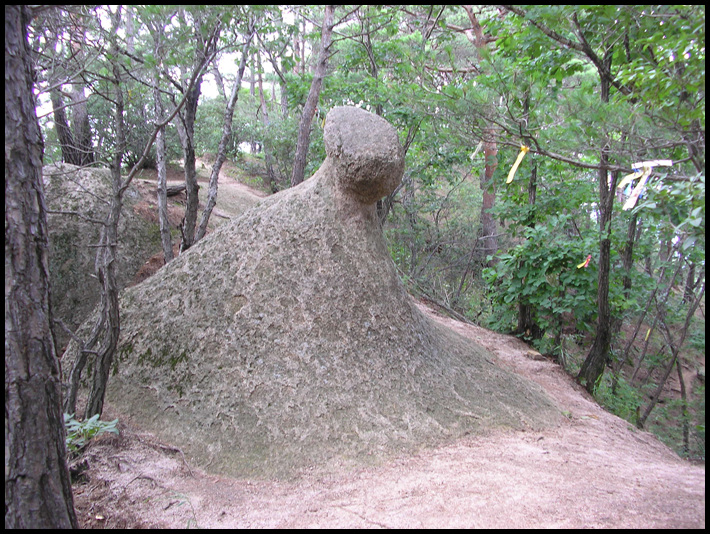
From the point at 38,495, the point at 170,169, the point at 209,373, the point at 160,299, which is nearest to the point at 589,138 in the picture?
the point at 209,373

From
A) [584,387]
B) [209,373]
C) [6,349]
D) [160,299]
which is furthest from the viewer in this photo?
[584,387]

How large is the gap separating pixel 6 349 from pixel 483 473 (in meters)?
2.26

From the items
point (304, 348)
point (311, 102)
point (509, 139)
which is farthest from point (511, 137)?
point (311, 102)

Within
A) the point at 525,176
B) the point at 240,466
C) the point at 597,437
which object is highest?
the point at 525,176

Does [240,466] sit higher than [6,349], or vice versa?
[6,349]

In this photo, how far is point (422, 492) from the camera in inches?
94.7

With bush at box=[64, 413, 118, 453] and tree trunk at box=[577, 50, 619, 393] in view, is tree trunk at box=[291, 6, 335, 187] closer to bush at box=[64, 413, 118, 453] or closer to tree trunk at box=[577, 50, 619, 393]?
tree trunk at box=[577, 50, 619, 393]

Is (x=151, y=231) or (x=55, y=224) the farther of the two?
(x=151, y=231)

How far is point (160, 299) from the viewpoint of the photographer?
3473mm

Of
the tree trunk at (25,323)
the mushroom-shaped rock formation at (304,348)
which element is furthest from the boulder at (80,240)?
the tree trunk at (25,323)

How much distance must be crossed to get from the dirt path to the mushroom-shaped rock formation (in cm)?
16

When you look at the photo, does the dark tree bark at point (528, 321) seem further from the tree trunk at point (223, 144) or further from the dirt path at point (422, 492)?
the tree trunk at point (223, 144)

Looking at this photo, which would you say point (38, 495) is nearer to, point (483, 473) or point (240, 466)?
point (240, 466)

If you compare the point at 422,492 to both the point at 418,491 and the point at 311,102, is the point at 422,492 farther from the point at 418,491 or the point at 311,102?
the point at 311,102
